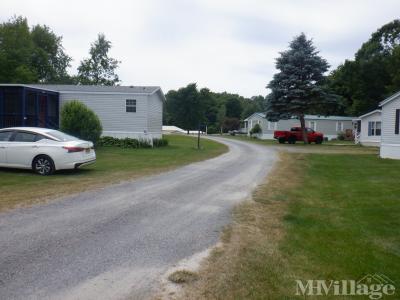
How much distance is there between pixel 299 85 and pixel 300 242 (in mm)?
32518

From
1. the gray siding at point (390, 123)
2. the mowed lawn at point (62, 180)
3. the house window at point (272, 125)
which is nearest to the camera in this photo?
the mowed lawn at point (62, 180)

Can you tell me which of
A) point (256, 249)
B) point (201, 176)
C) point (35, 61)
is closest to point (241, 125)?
point (35, 61)

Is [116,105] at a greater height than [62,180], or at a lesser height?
greater

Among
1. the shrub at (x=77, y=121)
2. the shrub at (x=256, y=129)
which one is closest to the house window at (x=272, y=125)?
the shrub at (x=256, y=129)

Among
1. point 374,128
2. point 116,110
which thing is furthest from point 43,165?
point 374,128

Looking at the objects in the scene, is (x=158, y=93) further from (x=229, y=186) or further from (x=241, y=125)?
(x=241, y=125)

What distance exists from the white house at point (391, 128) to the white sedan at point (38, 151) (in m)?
16.9

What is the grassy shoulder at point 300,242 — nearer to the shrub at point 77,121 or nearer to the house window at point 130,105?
the shrub at point 77,121

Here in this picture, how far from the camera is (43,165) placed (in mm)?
12695

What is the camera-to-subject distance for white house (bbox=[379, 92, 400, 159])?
843 inches

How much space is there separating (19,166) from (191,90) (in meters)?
70.3

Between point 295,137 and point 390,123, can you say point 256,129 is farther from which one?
point 390,123

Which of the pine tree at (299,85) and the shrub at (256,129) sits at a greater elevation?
the pine tree at (299,85)

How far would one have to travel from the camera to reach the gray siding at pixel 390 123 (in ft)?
70.9
